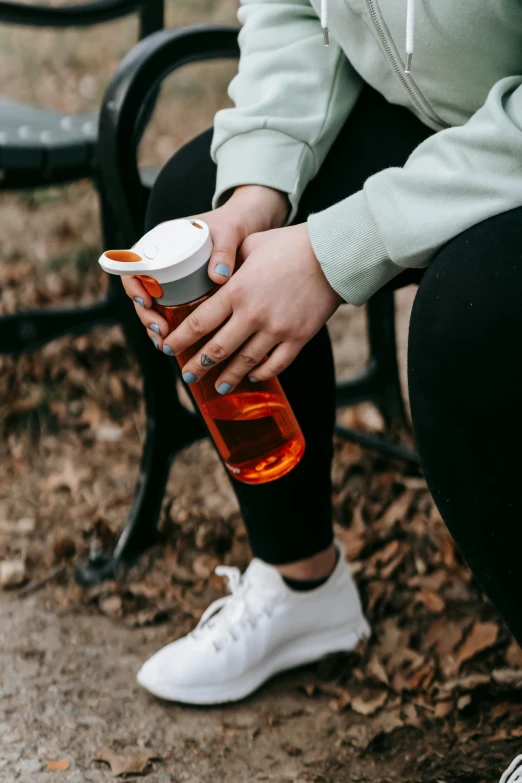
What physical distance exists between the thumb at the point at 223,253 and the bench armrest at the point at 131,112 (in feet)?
1.54

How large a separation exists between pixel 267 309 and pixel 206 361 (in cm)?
10

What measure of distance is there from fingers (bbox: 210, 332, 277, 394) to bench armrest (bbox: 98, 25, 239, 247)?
1.81ft

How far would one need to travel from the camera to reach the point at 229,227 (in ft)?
3.55

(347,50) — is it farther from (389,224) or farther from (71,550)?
(71,550)

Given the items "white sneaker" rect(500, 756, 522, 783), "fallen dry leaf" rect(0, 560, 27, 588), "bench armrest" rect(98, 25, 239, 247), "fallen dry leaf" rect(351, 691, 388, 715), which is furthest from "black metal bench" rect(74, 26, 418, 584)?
"white sneaker" rect(500, 756, 522, 783)

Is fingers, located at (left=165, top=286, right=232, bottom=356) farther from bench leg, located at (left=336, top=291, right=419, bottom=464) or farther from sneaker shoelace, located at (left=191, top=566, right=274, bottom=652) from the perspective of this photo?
bench leg, located at (left=336, top=291, right=419, bottom=464)

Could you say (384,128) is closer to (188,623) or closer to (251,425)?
(251,425)

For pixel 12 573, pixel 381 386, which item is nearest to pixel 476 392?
pixel 12 573

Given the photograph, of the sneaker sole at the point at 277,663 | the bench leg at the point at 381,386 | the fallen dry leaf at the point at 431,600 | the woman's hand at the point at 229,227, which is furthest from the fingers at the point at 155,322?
the bench leg at the point at 381,386

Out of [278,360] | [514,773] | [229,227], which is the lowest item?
[514,773]

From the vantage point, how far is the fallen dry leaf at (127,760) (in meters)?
1.26

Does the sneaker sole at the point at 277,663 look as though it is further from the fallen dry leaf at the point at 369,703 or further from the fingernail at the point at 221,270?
the fingernail at the point at 221,270

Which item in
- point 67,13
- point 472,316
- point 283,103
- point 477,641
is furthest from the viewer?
point 67,13

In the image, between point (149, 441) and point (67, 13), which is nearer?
point (149, 441)
